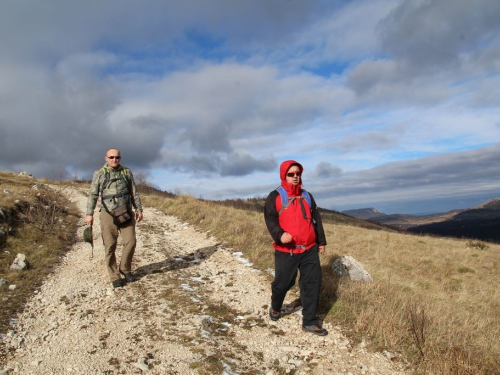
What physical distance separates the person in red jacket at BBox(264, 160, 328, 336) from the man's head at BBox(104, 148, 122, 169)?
377 centimetres

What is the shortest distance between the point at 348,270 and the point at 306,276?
3216 mm

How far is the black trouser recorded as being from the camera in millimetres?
4801

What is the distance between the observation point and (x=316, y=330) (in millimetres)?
4703

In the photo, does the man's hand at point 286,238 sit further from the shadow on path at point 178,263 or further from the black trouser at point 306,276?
the shadow on path at point 178,263

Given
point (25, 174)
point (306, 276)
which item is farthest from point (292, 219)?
point (25, 174)

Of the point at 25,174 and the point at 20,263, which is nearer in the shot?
the point at 20,263

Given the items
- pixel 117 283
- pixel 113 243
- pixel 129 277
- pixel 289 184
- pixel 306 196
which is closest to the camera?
pixel 289 184

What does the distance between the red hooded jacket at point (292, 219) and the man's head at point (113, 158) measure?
3769mm

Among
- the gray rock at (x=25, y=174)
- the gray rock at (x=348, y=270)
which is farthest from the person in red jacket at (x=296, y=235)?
the gray rock at (x=25, y=174)

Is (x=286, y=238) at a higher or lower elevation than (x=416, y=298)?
higher

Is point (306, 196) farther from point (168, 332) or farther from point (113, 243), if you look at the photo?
point (113, 243)

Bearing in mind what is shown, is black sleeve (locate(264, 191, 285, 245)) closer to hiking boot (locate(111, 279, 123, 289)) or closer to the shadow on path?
hiking boot (locate(111, 279, 123, 289))

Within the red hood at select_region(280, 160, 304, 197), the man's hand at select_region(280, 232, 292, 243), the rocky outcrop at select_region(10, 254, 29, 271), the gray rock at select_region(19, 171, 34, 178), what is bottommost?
the rocky outcrop at select_region(10, 254, 29, 271)

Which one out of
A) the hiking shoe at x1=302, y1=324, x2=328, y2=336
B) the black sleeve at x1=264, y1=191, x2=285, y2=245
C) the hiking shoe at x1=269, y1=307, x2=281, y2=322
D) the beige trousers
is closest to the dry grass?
the hiking shoe at x1=302, y1=324, x2=328, y2=336
